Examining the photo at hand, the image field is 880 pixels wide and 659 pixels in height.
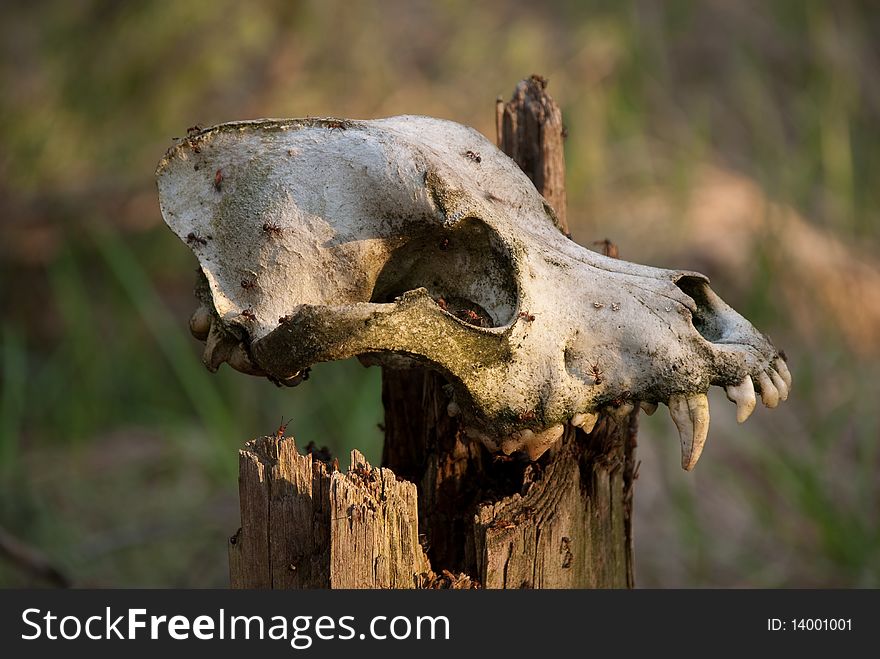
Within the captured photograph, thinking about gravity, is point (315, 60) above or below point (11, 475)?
above

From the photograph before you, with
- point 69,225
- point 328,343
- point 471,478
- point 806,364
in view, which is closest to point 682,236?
point 806,364

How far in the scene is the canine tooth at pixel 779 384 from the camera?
52.7 inches

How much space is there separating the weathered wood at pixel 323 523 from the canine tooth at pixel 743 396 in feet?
1.52

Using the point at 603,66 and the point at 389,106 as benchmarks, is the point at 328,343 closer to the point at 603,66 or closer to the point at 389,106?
the point at 389,106

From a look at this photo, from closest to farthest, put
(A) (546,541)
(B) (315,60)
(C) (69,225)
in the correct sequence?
(A) (546,541) < (C) (69,225) < (B) (315,60)

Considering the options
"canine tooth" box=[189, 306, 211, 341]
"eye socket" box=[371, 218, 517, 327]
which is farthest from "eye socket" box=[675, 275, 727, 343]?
"canine tooth" box=[189, 306, 211, 341]

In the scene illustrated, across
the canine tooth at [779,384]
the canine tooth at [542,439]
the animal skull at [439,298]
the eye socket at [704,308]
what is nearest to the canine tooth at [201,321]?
the animal skull at [439,298]

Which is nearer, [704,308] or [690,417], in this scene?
[690,417]

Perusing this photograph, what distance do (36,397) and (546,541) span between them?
11.0 feet

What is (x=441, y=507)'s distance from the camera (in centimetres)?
154

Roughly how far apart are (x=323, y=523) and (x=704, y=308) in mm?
656

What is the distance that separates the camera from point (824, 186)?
16.3 feet

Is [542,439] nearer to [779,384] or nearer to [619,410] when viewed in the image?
[619,410]

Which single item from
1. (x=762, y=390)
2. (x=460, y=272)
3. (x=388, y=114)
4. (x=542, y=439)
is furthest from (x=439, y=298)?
(x=388, y=114)
